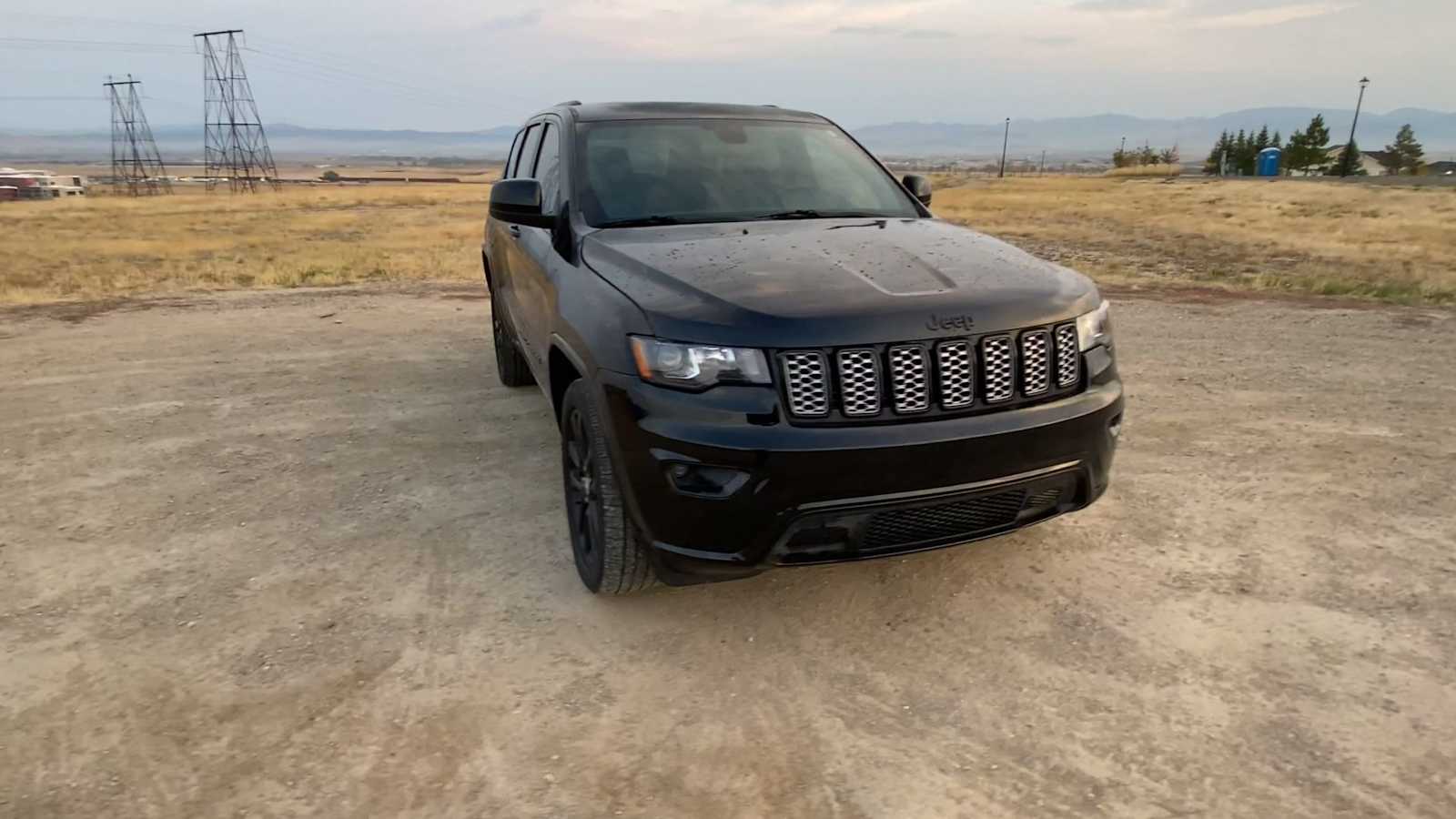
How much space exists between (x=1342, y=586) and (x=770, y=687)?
7.14 ft

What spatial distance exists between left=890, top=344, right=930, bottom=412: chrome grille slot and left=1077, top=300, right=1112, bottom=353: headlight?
0.67 m

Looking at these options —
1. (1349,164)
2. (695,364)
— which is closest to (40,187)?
(695,364)

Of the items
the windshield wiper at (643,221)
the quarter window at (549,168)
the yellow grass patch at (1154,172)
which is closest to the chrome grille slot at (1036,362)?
the windshield wiper at (643,221)

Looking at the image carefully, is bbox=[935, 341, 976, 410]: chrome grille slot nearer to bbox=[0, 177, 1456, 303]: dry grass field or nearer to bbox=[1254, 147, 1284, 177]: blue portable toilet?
bbox=[0, 177, 1456, 303]: dry grass field

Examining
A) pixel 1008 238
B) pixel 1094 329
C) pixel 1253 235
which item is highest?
pixel 1094 329

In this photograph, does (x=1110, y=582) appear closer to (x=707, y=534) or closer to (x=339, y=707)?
(x=707, y=534)

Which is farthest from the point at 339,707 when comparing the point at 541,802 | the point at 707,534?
the point at 707,534

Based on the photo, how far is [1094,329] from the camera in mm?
3066

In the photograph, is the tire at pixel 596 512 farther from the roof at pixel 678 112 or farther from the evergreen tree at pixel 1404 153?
the evergreen tree at pixel 1404 153

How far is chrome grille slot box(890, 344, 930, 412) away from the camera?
263cm

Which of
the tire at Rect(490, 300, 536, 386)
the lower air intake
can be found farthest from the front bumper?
the tire at Rect(490, 300, 536, 386)

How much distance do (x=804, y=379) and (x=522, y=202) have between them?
1.73 meters

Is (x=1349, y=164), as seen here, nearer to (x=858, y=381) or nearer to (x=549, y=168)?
(x=549, y=168)

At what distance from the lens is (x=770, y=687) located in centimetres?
280
